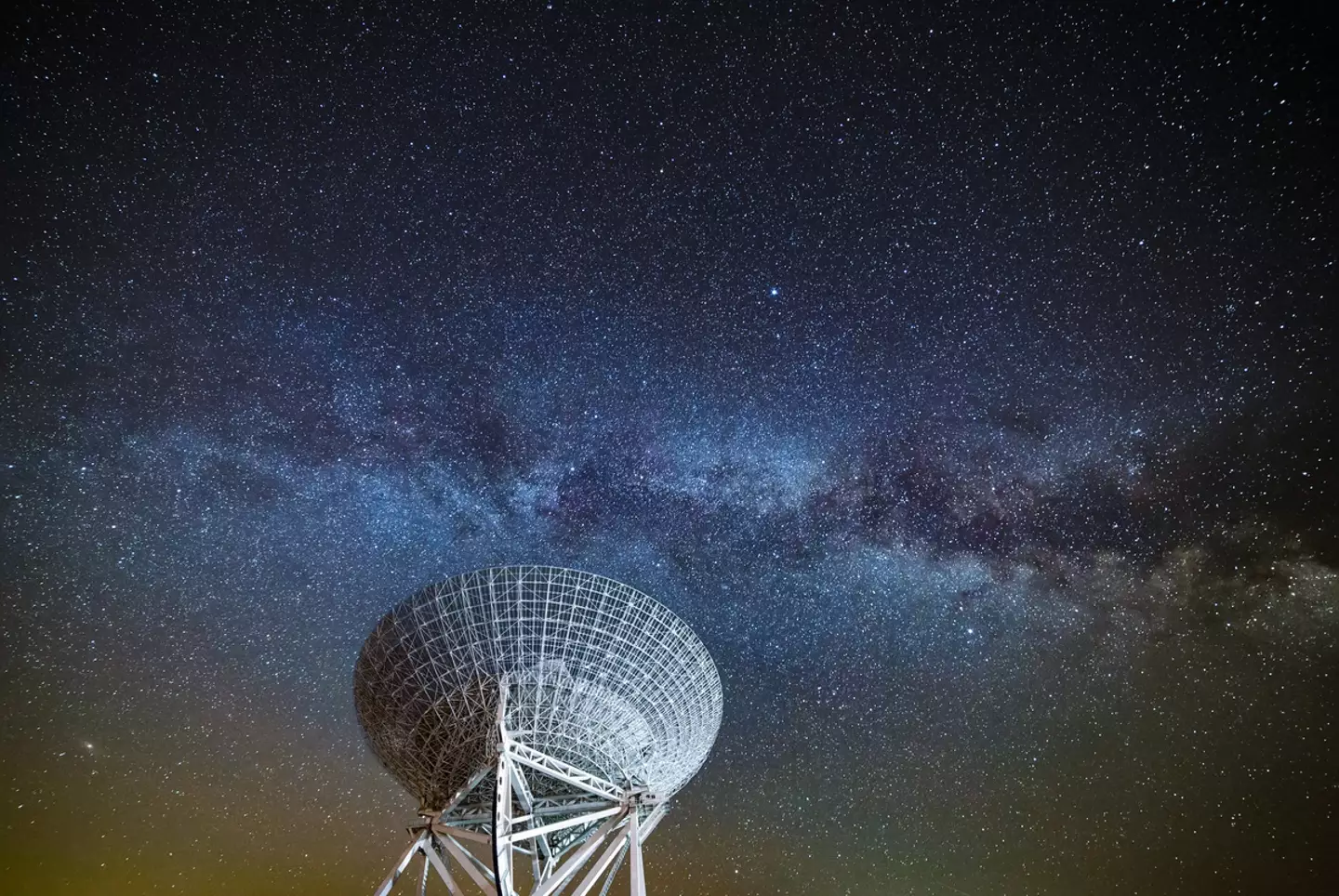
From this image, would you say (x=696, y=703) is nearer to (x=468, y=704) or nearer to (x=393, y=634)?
(x=468, y=704)

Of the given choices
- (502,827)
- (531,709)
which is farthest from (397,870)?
(531,709)

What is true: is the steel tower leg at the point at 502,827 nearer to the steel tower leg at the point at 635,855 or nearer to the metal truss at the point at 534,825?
the metal truss at the point at 534,825

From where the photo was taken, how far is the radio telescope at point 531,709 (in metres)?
14.6

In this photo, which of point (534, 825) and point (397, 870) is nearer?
point (397, 870)

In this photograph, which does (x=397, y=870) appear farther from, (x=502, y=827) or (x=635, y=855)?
(x=635, y=855)

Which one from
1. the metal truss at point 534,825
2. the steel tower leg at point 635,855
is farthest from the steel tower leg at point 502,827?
the steel tower leg at point 635,855

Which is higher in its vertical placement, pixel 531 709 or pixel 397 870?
pixel 531 709

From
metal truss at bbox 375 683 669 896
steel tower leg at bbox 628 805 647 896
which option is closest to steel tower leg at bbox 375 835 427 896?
metal truss at bbox 375 683 669 896

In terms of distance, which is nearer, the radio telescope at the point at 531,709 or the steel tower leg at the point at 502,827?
the steel tower leg at the point at 502,827

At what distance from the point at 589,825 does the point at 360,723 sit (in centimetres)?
547

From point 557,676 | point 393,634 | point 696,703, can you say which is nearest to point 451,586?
point 393,634

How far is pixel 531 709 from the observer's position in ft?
50.0

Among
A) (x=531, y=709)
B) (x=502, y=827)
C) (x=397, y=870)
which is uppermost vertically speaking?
(x=531, y=709)

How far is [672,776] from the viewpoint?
16.5 metres
